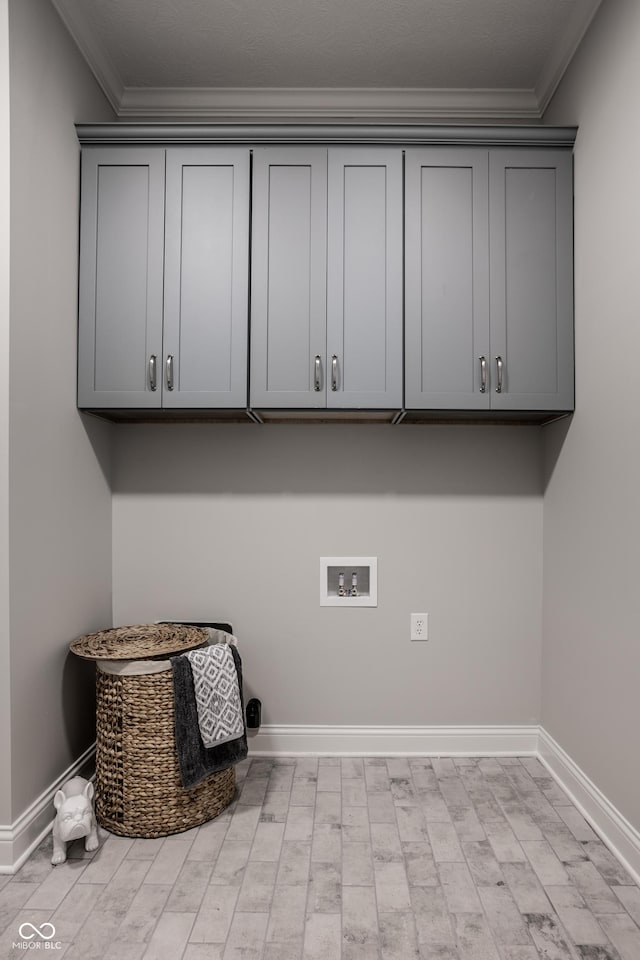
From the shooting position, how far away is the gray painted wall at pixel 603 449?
6.09 feet

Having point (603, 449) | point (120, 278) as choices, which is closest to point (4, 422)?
point (120, 278)

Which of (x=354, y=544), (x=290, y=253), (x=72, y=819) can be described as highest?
(x=290, y=253)

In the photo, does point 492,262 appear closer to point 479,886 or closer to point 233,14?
point 233,14

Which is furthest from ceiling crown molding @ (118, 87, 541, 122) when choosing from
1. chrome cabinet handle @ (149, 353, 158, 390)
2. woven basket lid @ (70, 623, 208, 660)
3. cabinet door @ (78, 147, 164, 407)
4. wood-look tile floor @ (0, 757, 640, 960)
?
wood-look tile floor @ (0, 757, 640, 960)

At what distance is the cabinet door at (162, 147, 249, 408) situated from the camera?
90.7 inches

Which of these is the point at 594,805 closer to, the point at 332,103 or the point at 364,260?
the point at 364,260

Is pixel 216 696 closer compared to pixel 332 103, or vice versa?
pixel 216 696

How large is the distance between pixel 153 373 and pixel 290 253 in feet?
2.23

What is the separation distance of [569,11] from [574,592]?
2.05 m

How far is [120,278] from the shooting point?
231cm

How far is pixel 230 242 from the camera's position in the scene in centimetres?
232

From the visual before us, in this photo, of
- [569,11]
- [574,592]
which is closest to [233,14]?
[569,11]

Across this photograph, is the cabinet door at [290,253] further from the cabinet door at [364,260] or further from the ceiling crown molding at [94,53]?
the ceiling crown molding at [94,53]

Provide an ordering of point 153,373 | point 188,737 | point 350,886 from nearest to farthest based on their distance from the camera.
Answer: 1. point 350,886
2. point 188,737
3. point 153,373
